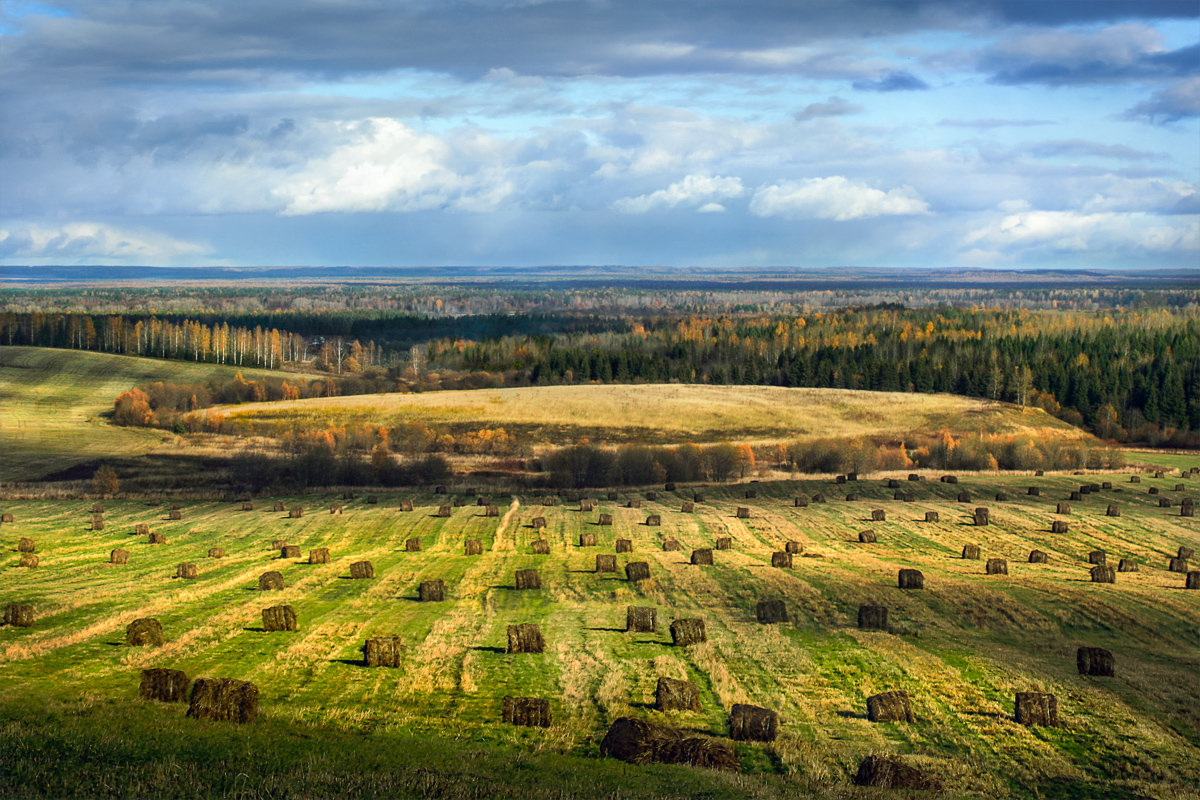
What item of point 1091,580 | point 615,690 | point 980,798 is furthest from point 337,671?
point 1091,580

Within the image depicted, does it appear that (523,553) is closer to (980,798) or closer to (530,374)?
(980,798)

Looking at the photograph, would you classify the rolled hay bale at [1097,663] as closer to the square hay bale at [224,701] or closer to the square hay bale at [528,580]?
the square hay bale at [528,580]

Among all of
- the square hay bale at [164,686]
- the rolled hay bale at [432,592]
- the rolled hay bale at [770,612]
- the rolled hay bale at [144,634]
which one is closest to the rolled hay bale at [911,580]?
the rolled hay bale at [770,612]

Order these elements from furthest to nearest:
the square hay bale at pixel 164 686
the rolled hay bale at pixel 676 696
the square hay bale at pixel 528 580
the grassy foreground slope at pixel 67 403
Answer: the grassy foreground slope at pixel 67 403
the square hay bale at pixel 528 580
the rolled hay bale at pixel 676 696
the square hay bale at pixel 164 686

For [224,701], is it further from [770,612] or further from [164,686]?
[770,612]

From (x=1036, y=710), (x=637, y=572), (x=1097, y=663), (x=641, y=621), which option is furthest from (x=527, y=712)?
(x=637, y=572)
